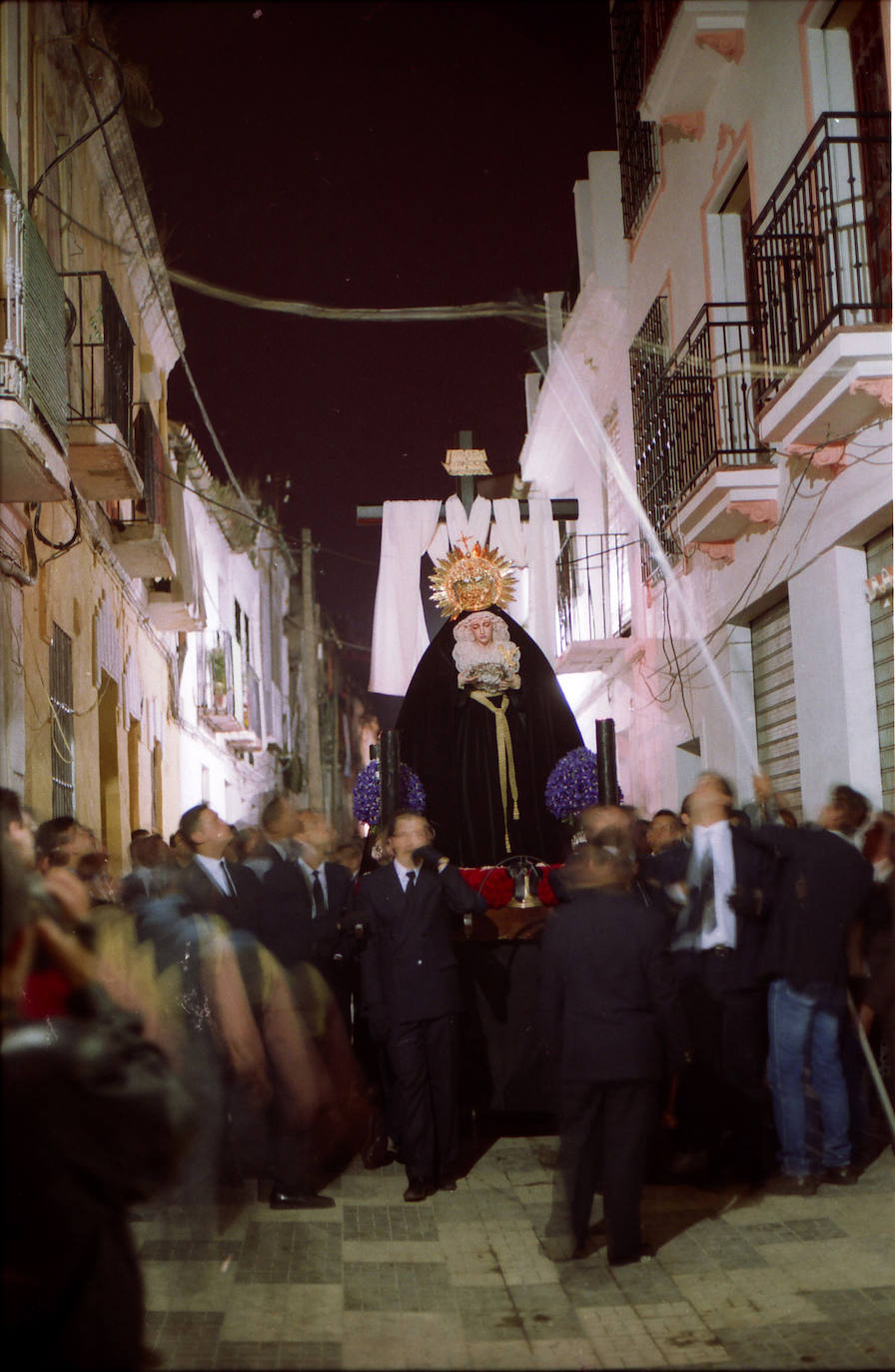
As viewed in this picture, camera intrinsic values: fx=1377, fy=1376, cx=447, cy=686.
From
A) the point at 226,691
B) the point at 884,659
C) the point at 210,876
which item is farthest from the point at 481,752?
the point at 226,691

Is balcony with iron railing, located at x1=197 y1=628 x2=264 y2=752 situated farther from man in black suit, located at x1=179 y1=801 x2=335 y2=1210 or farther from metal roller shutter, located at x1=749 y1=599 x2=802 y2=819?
man in black suit, located at x1=179 y1=801 x2=335 y2=1210

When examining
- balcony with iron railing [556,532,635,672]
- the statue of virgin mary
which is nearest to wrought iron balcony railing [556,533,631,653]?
balcony with iron railing [556,532,635,672]

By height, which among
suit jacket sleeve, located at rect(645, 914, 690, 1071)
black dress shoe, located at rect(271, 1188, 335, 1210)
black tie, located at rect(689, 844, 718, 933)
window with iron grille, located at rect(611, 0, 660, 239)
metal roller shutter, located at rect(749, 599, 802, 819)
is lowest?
black dress shoe, located at rect(271, 1188, 335, 1210)

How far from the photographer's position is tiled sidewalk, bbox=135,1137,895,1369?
416 centimetres

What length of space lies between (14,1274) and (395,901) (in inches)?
180

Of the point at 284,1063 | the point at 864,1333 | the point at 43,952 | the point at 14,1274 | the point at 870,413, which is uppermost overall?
the point at 870,413

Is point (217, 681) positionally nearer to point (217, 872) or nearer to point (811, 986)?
point (217, 872)

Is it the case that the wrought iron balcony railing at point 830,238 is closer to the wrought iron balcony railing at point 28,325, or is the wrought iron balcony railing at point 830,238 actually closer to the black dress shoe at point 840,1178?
the black dress shoe at point 840,1178

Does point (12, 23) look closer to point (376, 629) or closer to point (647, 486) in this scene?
point (376, 629)

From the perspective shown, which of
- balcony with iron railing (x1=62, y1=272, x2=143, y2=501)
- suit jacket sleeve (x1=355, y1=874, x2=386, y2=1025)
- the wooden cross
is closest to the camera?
suit jacket sleeve (x1=355, y1=874, x2=386, y2=1025)

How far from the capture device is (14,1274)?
1.87m

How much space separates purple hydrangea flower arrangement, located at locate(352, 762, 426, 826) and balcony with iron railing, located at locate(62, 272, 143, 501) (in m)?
3.88

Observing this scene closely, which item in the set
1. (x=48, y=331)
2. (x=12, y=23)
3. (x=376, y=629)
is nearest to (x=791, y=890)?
(x=376, y=629)

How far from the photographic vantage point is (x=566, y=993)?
5.30 m
